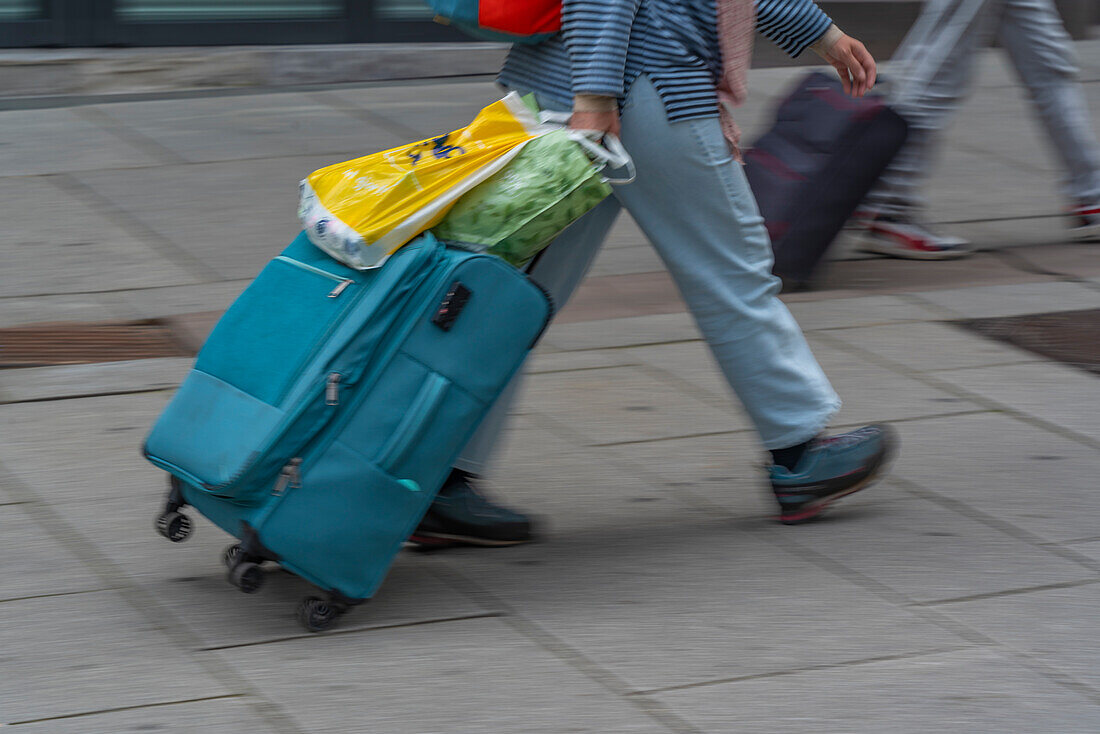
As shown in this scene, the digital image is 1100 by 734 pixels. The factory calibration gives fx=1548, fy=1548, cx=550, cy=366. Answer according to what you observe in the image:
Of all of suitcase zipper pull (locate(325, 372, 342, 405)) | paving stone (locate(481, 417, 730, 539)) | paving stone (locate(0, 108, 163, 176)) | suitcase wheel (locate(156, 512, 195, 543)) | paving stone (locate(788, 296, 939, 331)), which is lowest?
paving stone (locate(0, 108, 163, 176))

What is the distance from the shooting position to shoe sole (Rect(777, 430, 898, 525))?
3711 millimetres

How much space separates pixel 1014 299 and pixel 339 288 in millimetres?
3256

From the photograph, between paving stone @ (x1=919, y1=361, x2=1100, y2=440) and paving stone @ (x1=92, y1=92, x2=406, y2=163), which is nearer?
paving stone @ (x1=919, y1=361, x2=1100, y2=440)

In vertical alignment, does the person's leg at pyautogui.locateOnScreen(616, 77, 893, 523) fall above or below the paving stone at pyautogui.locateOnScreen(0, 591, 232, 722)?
above

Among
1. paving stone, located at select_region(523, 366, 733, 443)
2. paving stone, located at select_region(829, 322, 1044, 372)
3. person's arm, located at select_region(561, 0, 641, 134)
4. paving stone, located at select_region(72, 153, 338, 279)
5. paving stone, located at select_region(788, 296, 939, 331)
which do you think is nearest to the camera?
person's arm, located at select_region(561, 0, 641, 134)

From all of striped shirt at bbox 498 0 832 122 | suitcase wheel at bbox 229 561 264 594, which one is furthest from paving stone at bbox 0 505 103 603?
striped shirt at bbox 498 0 832 122

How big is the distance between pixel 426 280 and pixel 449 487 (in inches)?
28.1

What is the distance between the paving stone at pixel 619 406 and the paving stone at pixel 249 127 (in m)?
2.70

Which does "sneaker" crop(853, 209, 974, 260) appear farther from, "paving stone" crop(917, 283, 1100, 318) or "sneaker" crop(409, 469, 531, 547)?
"sneaker" crop(409, 469, 531, 547)

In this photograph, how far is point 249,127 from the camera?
7.52 metres

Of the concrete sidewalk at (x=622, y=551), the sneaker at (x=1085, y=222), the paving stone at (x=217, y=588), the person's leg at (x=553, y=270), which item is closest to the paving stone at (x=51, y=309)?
the concrete sidewalk at (x=622, y=551)

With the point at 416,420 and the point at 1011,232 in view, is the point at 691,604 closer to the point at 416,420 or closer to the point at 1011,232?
the point at 416,420

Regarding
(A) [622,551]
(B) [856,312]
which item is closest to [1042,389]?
(B) [856,312]

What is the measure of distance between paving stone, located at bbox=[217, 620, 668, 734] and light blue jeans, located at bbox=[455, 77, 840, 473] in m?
0.55
